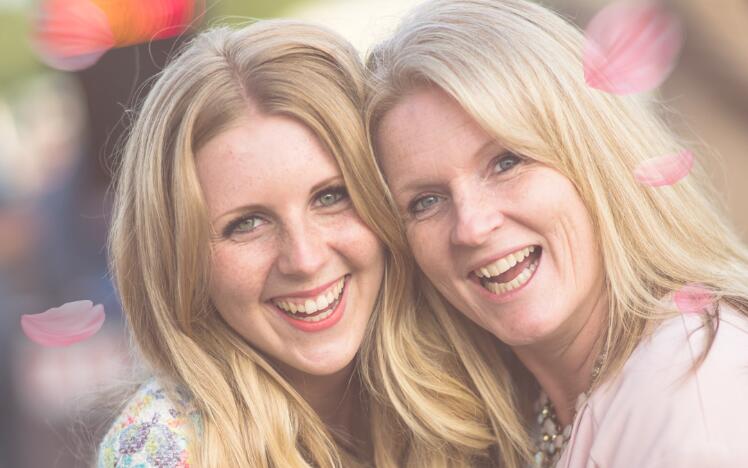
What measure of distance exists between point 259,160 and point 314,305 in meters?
0.42

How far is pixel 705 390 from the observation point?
2.27 meters

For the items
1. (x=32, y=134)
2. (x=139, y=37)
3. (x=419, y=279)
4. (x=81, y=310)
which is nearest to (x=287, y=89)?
(x=419, y=279)

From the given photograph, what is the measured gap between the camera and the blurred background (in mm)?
3760

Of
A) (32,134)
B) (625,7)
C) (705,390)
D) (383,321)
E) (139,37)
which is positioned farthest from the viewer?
(32,134)

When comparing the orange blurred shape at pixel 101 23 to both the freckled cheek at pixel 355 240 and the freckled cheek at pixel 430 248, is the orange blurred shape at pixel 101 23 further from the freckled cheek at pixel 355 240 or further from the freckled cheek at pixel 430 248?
the freckled cheek at pixel 430 248

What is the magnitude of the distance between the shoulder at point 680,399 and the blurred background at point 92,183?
105 cm

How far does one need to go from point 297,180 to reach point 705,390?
1131mm

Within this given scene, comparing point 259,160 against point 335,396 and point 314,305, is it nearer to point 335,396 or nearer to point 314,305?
point 314,305

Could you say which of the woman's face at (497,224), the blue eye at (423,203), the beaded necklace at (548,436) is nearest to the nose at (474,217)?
the woman's face at (497,224)

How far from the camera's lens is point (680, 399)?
227 cm

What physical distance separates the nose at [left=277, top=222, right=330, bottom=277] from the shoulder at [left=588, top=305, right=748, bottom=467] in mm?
791

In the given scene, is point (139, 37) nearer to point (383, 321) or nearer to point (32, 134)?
point (383, 321)
